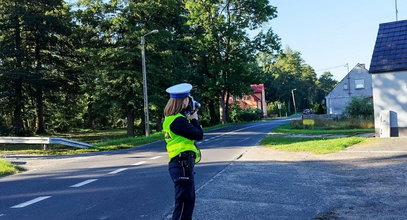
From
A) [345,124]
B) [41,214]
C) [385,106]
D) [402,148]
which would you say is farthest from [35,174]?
[345,124]

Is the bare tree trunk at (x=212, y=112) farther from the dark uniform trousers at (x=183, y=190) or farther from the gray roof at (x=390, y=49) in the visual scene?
the dark uniform trousers at (x=183, y=190)

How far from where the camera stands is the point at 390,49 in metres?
20.1

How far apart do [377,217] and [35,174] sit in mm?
9888

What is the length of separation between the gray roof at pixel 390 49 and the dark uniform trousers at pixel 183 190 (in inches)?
680

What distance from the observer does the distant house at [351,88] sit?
61.5 metres

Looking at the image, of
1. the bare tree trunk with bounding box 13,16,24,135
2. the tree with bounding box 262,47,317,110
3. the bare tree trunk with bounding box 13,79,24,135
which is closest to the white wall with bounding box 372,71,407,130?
the bare tree trunk with bounding box 13,16,24,135

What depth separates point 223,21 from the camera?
149 ft

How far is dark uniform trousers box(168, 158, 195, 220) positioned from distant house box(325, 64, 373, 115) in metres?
59.8

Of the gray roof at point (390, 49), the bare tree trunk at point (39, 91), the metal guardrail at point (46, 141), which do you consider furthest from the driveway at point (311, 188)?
the bare tree trunk at point (39, 91)

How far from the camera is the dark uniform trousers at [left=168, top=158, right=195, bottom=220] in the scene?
4566 millimetres

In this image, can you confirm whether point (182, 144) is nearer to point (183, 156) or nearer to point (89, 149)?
point (183, 156)

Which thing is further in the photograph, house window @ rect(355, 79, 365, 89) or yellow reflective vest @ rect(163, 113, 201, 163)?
house window @ rect(355, 79, 365, 89)

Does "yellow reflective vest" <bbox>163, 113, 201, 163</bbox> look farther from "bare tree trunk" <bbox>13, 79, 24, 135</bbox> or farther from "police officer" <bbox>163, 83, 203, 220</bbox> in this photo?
"bare tree trunk" <bbox>13, 79, 24, 135</bbox>

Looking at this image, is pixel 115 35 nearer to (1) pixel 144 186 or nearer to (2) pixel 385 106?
(2) pixel 385 106
